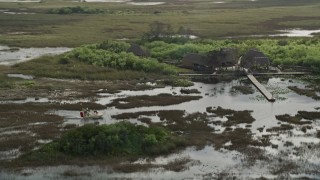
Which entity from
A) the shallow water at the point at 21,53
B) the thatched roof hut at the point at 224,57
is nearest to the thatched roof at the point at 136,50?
the thatched roof hut at the point at 224,57

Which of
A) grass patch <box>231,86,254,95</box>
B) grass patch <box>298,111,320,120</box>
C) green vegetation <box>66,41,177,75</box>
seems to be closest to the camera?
grass patch <box>298,111,320,120</box>

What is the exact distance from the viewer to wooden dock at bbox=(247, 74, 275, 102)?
38.9 metres

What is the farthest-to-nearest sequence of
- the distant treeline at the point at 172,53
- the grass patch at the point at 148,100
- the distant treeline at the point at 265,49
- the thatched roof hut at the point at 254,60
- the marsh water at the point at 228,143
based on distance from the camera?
the distant treeline at the point at 265,49, the thatched roof hut at the point at 254,60, the distant treeline at the point at 172,53, the grass patch at the point at 148,100, the marsh water at the point at 228,143

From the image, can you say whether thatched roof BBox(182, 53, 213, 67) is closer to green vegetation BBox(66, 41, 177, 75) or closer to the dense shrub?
green vegetation BBox(66, 41, 177, 75)

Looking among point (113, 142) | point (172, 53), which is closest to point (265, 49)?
point (172, 53)

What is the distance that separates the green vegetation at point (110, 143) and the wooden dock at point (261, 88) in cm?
1348

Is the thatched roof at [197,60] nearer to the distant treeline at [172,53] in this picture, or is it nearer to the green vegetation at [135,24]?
the distant treeline at [172,53]

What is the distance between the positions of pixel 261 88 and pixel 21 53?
104 ft

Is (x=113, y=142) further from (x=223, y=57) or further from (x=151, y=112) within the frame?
(x=223, y=57)

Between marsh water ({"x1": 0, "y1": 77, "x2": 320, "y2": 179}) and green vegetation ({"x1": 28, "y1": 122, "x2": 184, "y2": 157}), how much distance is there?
1061 millimetres

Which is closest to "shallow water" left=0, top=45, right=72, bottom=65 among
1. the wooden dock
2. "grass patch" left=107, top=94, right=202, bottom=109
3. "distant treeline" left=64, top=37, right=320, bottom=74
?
"distant treeline" left=64, top=37, right=320, bottom=74

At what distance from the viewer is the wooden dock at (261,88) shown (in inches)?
1531

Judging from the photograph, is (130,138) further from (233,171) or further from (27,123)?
(27,123)

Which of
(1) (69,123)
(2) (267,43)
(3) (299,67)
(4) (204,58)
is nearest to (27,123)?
(1) (69,123)
